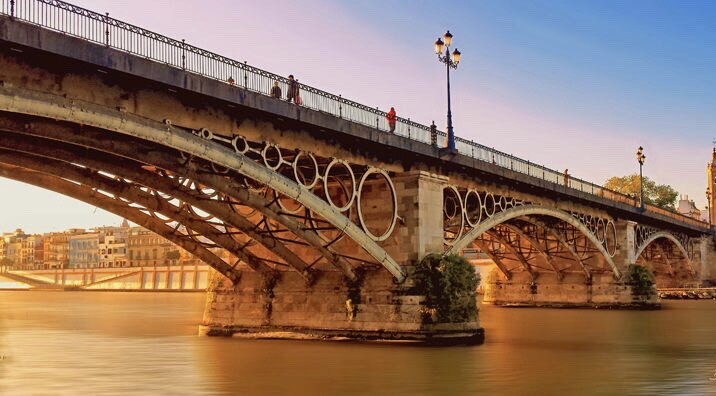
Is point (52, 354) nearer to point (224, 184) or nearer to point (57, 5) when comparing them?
point (224, 184)

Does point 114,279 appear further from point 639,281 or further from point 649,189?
point 639,281

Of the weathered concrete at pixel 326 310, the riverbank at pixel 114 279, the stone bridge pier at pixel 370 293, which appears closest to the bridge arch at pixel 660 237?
the stone bridge pier at pixel 370 293

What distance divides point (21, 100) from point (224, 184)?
8156mm

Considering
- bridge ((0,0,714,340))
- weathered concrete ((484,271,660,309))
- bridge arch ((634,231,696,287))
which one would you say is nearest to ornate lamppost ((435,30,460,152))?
bridge ((0,0,714,340))

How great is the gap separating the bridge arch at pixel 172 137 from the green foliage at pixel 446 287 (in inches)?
57.5

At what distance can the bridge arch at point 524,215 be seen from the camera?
35844 mm

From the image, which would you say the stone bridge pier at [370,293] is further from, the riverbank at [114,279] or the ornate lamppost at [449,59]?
the riverbank at [114,279]

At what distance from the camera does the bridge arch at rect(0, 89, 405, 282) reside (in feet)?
61.8

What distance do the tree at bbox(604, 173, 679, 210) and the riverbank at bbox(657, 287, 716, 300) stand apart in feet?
145

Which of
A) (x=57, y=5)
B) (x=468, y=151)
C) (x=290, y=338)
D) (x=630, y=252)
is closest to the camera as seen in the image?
(x=57, y=5)

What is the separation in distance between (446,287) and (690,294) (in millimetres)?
58156

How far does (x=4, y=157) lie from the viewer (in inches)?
981

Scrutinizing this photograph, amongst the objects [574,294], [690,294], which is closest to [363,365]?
[574,294]

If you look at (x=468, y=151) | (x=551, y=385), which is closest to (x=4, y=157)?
(x=551, y=385)
